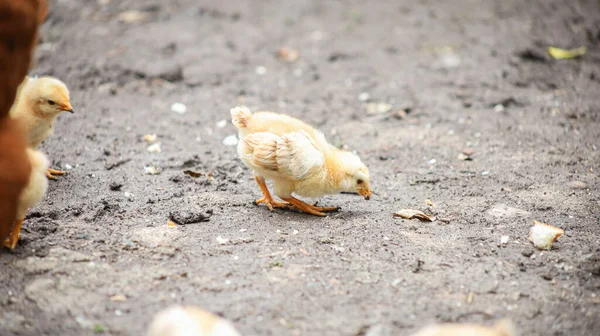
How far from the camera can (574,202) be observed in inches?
194

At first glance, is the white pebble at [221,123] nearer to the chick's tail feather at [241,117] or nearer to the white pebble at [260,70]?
the white pebble at [260,70]

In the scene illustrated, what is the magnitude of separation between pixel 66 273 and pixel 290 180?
1816 millimetres

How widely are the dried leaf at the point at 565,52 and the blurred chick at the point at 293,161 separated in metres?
4.82

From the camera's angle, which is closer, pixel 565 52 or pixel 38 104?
pixel 38 104

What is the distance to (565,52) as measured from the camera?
8.30 metres

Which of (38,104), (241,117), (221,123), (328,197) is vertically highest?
(38,104)

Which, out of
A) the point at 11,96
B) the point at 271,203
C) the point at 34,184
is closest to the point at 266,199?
the point at 271,203

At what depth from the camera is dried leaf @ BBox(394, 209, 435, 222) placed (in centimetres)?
475

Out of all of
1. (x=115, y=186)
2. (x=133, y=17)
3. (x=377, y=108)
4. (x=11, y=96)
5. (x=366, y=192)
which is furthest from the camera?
(x=133, y=17)

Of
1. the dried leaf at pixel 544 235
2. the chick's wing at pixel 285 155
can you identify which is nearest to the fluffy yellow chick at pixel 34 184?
the chick's wing at pixel 285 155

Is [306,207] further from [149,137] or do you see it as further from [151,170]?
[149,137]

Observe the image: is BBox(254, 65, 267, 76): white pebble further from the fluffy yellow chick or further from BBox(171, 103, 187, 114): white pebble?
the fluffy yellow chick

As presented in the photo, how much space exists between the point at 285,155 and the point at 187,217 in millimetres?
Result: 908

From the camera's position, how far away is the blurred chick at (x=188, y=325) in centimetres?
282
